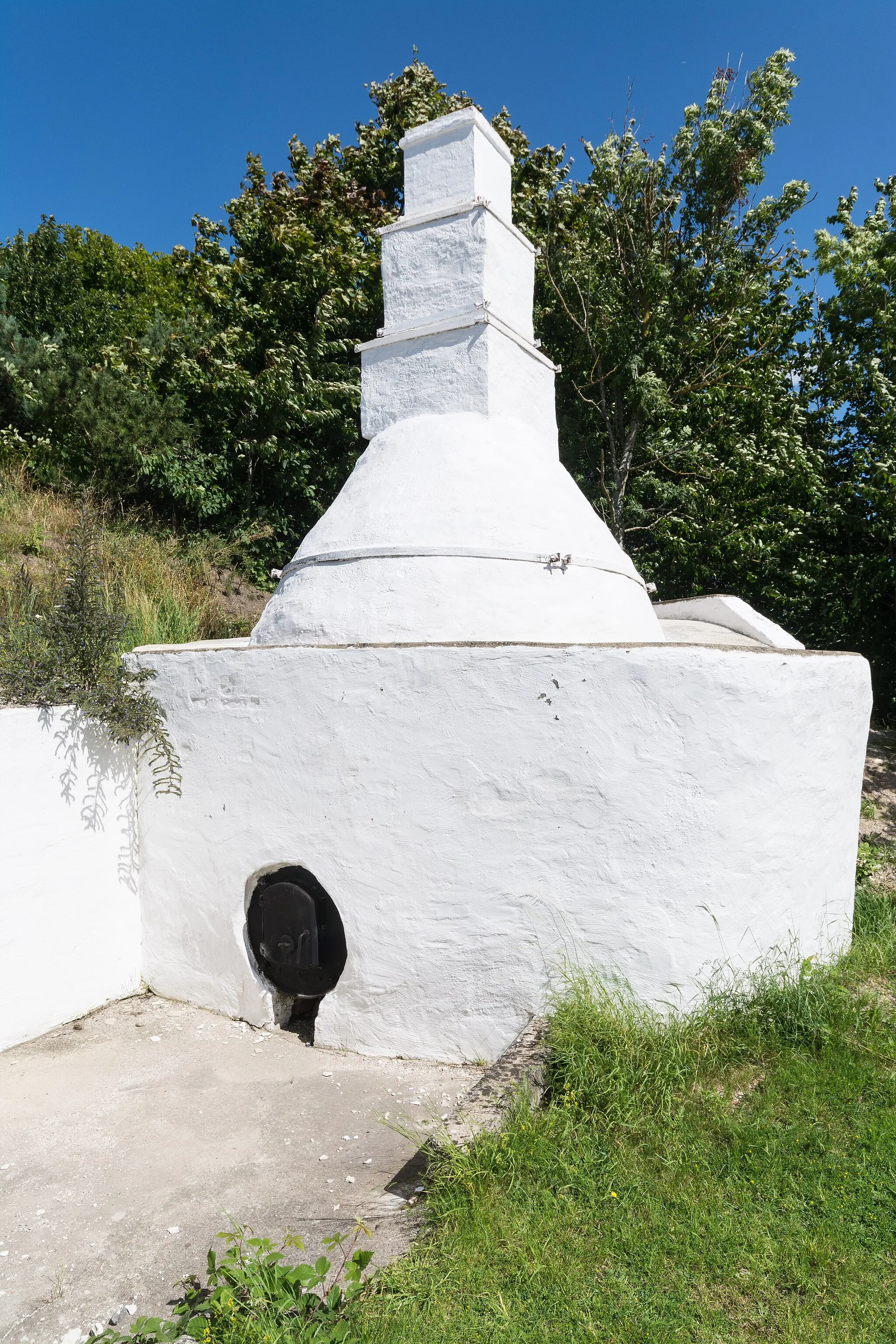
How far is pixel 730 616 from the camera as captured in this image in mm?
5875

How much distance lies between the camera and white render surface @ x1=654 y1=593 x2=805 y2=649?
17.6 feet

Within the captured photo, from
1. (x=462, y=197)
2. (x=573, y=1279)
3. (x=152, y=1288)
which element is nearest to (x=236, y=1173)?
(x=152, y=1288)

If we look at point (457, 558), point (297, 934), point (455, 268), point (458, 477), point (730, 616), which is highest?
point (455, 268)

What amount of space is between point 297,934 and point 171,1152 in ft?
3.74

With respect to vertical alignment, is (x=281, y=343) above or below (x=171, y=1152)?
above

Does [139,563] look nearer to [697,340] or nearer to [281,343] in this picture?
[281,343]

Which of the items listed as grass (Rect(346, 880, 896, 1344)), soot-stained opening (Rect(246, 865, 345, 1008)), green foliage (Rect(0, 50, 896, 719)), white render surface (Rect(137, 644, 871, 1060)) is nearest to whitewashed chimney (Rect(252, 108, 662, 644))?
white render surface (Rect(137, 644, 871, 1060))

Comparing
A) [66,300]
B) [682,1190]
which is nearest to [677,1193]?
[682,1190]

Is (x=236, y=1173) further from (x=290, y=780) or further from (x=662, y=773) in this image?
(x=662, y=773)

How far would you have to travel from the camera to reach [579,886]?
351 centimetres

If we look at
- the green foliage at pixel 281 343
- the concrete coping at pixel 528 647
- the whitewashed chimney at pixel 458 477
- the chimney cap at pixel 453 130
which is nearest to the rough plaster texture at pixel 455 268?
the whitewashed chimney at pixel 458 477

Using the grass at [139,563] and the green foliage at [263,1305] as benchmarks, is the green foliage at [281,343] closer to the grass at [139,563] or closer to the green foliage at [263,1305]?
the grass at [139,563]

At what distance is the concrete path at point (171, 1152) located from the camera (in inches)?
98.0

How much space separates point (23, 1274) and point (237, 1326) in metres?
0.99
